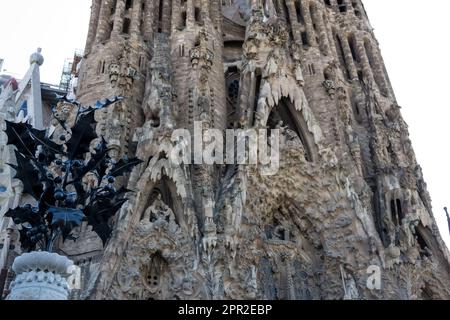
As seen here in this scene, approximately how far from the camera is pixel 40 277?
6.81 m

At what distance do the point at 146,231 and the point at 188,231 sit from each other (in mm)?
1029

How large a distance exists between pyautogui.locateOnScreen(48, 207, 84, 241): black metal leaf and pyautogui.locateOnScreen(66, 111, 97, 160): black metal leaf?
1298 millimetres

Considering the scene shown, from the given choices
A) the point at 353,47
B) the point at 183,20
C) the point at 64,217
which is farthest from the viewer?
the point at 353,47

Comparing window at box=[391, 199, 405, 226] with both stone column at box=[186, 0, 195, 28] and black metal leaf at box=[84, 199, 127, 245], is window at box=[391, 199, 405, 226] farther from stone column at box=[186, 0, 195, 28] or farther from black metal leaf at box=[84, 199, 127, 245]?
black metal leaf at box=[84, 199, 127, 245]

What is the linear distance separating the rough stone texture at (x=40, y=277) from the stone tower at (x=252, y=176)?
176 inches

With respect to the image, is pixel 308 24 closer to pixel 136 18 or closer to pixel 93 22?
pixel 136 18

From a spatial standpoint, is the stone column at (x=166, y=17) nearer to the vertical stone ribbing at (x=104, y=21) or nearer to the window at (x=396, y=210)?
the vertical stone ribbing at (x=104, y=21)

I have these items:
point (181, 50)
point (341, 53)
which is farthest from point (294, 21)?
point (181, 50)

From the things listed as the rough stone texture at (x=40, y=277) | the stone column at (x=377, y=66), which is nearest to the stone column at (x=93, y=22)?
the stone column at (x=377, y=66)

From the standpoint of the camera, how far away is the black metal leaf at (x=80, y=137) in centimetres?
A: 850

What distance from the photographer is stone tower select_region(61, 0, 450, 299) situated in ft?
41.5

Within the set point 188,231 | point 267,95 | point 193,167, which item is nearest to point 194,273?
point 188,231

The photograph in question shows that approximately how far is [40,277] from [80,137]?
2590 mm

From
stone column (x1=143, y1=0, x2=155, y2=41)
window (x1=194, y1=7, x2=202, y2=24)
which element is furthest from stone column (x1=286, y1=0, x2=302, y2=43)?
stone column (x1=143, y1=0, x2=155, y2=41)
